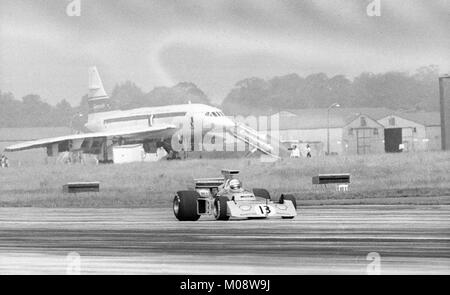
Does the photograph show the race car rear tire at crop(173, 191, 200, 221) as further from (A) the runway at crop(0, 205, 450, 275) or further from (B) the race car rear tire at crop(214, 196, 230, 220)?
(B) the race car rear tire at crop(214, 196, 230, 220)

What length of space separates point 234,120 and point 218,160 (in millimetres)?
3631

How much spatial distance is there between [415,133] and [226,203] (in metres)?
15.1

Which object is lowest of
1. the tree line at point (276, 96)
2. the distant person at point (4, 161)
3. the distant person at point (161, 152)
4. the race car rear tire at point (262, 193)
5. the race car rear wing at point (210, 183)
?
the race car rear tire at point (262, 193)

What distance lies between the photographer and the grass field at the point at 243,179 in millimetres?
31844

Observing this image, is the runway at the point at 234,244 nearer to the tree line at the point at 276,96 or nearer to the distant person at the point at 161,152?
the tree line at the point at 276,96

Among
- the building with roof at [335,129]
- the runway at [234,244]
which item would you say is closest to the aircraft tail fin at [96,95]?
the runway at [234,244]

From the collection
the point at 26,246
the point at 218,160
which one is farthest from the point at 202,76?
the point at 26,246

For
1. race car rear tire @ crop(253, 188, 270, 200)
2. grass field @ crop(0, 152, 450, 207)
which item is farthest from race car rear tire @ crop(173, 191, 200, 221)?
grass field @ crop(0, 152, 450, 207)

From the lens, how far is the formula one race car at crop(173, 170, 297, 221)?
68.2 feet

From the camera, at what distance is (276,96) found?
1032 inches

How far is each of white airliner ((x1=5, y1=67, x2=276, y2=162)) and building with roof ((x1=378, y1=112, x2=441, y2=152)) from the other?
14.9 feet

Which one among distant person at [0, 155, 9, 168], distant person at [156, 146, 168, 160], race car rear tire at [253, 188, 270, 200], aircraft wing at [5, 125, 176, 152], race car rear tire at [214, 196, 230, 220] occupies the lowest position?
race car rear tire at [214, 196, 230, 220]

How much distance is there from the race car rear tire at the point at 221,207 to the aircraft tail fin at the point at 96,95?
5138mm
